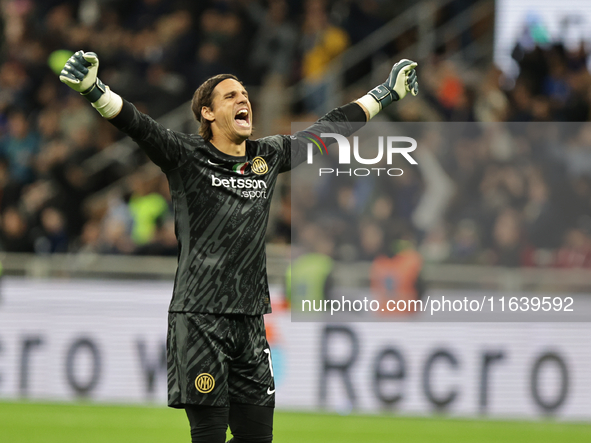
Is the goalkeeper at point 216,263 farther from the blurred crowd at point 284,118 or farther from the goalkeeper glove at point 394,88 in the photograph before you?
the blurred crowd at point 284,118

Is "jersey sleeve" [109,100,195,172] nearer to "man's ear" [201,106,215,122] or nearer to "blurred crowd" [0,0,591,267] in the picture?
"man's ear" [201,106,215,122]

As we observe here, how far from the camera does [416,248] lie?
34.8 feet

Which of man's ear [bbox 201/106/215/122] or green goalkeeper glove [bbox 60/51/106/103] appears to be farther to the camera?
man's ear [bbox 201/106/215/122]

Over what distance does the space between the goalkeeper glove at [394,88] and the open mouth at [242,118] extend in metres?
0.97

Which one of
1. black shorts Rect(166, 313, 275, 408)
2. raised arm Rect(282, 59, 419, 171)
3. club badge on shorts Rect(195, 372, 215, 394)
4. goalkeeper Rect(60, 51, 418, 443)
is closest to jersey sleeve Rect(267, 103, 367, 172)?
raised arm Rect(282, 59, 419, 171)

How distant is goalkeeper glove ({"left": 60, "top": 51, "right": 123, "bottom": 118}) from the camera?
15.3 ft

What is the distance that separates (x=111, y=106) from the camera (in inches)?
184

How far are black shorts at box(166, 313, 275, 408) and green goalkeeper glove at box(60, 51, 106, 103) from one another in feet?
3.91

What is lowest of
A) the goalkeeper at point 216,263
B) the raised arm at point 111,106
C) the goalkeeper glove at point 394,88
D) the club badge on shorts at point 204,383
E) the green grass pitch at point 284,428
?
the green grass pitch at point 284,428

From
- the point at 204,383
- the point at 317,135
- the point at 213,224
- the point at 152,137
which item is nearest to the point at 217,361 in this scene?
the point at 204,383

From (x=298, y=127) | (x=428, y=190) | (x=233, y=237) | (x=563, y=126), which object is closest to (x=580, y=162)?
(x=563, y=126)

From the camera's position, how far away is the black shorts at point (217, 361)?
4836 mm

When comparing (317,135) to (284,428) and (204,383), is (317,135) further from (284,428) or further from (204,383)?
(284,428)

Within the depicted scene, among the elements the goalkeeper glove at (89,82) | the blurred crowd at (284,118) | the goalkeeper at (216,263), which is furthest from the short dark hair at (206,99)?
the blurred crowd at (284,118)
